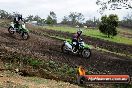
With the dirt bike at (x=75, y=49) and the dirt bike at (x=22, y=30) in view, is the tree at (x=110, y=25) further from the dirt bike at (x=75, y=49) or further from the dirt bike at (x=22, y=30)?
the dirt bike at (x=75, y=49)

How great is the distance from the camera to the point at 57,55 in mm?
24391

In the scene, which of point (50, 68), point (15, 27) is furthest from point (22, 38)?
point (50, 68)

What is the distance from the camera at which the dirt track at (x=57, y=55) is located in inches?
912

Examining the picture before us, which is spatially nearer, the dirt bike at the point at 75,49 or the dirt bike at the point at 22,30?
the dirt bike at the point at 75,49

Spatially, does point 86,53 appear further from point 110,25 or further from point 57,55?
point 110,25

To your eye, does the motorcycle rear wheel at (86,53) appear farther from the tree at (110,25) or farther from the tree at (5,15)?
the tree at (5,15)

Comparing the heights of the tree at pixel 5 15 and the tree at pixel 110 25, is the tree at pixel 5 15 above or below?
above

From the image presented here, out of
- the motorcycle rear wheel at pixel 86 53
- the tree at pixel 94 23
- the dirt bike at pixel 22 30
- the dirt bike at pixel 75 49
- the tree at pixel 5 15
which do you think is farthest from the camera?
the tree at pixel 94 23

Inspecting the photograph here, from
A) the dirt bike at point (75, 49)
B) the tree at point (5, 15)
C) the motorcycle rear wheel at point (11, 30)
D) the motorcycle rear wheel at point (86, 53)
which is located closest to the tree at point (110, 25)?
the tree at point (5, 15)

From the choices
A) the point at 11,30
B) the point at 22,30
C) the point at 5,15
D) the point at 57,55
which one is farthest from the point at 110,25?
the point at 57,55

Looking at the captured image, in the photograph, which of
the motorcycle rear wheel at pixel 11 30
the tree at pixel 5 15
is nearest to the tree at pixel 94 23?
the tree at pixel 5 15

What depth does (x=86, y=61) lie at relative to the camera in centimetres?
2447

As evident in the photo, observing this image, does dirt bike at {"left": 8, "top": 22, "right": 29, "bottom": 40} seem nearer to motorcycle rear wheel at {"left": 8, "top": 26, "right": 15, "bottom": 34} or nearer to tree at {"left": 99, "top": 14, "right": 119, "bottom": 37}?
motorcycle rear wheel at {"left": 8, "top": 26, "right": 15, "bottom": 34}

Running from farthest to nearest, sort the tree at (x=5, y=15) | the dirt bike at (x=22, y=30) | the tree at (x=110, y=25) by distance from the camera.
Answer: the tree at (x=5, y=15) < the tree at (x=110, y=25) < the dirt bike at (x=22, y=30)
